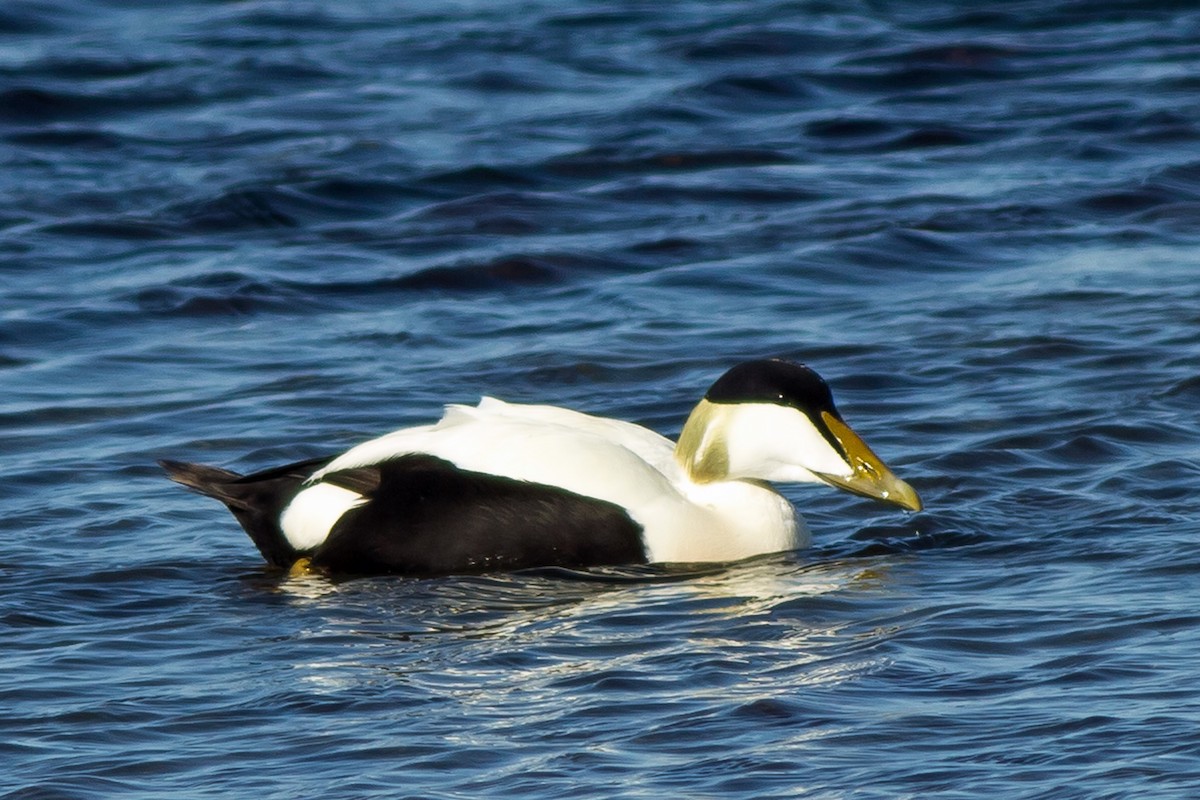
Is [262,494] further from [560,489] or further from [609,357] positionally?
[609,357]

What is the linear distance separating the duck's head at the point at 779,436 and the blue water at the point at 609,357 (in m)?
0.26

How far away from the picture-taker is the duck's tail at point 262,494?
252 inches

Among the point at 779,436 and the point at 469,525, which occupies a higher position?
the point at 779,436

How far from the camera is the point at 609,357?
8.82m

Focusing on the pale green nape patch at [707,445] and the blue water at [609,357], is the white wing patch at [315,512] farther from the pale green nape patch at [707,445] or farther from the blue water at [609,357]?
the pale green nape patch at [707,445]

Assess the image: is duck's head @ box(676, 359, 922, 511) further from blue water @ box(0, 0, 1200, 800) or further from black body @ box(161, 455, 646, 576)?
black body @ box(161, 455, 646, 576)

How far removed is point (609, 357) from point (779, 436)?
2522 millimetres

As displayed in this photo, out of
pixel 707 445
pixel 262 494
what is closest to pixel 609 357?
Answer: pixel 707 445

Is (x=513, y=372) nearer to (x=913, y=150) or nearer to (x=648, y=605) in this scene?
(x=648, y=605)

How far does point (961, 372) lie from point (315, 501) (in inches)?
121

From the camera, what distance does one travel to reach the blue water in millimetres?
4820

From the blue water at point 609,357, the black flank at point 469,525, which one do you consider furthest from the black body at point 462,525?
the blue water at point 609,357

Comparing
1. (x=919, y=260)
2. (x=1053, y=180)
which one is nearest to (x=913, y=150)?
(x=1053, y=180)

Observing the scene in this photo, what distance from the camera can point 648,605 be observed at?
582 cm
